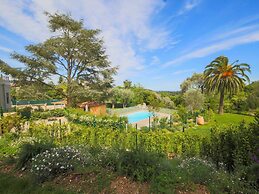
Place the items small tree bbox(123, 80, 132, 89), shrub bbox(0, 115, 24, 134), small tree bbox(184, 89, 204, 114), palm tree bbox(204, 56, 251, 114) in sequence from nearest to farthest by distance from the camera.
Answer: shrub bbox(0, 115, 24, 134)
palm tree bbox(204, 56, 251, 114)
small tree bbox(184, 89, 204, 114)
small tree bbox(123, 80, 132, 89)

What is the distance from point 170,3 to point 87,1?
11.4ft

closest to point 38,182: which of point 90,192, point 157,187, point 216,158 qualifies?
point 90,192

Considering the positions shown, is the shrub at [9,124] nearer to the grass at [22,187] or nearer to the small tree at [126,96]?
the grass at [22,187]

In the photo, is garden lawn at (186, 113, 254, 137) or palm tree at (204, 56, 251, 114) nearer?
garden lawn at (186, 113, 254, 137)

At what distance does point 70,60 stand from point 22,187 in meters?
17.7

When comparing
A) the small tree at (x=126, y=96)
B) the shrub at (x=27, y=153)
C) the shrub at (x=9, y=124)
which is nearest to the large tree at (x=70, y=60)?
the shrub at (x=9, y=124)

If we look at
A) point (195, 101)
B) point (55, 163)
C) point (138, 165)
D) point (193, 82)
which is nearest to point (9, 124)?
point (55, 163)

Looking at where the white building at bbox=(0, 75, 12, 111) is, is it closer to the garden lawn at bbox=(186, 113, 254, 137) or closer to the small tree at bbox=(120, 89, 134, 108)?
the small tree at bbox=(120, 89, 134, 108)

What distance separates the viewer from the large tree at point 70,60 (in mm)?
17312

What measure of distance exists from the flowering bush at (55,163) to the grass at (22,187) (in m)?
0.19

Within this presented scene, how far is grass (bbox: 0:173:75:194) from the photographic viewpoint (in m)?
2.77

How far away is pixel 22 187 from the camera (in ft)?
9.68

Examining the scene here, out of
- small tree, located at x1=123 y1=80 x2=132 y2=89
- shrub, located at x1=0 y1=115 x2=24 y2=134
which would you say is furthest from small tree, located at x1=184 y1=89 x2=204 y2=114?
small tree, located at x1=123 y1=80 x2=132 y2=89

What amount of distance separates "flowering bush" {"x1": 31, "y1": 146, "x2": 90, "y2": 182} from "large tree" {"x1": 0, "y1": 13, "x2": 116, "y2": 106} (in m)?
15.0
